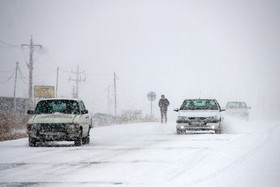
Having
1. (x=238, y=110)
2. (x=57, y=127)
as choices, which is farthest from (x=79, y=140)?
(x=238, y=110)

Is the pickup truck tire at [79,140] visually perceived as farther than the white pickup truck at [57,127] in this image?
Yes

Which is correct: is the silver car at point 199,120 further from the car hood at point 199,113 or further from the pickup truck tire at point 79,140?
the pickup truck tire at point 79,140

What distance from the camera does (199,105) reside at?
26359mm

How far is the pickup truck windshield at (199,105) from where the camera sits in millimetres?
25984

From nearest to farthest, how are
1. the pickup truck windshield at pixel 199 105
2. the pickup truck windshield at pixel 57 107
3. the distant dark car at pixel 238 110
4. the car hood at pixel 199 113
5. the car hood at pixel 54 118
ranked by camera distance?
the car hood at pixel 54 118 < the pickup truck windshield at pixel 57 107 < the car hood at pixel 199 113 < the pickup truck windshield at pixel 199 105 < the distant dark car at pixel 238 110

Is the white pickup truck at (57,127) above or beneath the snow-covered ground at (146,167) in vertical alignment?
above

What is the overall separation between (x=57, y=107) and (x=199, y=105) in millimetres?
8709

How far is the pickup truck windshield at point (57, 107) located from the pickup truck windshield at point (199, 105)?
25.1 feet

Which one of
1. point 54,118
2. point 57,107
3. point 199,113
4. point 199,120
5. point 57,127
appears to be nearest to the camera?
point 57,127

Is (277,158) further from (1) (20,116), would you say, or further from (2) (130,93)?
(2) (130,93)

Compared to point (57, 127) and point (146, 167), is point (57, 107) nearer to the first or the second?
point (57, 127)

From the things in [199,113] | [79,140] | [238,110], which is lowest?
[79,140]

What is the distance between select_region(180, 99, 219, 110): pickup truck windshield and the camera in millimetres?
25984

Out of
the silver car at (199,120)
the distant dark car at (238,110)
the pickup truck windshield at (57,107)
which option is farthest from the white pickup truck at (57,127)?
the distant dark car at (238,110)
